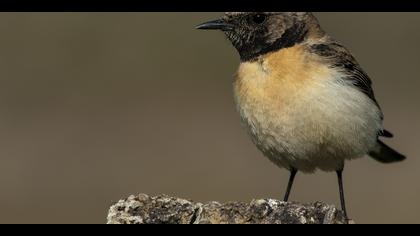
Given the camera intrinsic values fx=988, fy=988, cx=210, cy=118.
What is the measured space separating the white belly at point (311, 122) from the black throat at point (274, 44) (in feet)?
1.14

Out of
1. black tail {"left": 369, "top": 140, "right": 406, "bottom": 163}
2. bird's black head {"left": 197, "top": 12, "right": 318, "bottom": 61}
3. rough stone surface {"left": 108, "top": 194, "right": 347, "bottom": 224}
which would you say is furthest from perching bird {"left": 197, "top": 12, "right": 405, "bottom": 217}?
rough stone surface {"left": 108, "top": 194, "right": 347, "bottom": 224}

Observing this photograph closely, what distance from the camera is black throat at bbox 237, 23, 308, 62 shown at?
8.95 meters

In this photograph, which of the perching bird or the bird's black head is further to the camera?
the bird's black head

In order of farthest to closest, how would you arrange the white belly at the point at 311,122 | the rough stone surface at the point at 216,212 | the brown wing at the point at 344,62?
1. the brown wing at the point at 344,62
2. the white belly at the point at 311,122
3. the rough stone surface at the point at 216,212

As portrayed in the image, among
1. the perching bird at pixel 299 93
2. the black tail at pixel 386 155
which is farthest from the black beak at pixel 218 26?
the black tail at pixel 386 155

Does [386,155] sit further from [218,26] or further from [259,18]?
[218,26]

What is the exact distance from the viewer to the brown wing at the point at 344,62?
29.2 feet

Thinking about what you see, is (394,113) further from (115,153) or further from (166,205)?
(166,205)

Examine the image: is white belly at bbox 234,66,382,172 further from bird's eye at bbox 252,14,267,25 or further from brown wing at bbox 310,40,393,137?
bird's eye at bbox 252,14,267,25

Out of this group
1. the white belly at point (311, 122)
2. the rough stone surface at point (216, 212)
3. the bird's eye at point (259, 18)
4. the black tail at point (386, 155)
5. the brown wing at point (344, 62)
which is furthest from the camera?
the black tail at point (386, 155)

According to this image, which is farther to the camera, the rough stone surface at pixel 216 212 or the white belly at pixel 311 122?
the white belly at pixel 311 122

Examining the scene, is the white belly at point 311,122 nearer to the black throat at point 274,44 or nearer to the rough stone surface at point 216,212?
the black throat at point 274,44

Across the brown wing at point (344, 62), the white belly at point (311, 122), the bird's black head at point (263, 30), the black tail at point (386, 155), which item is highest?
the bird's black head at point (263, 30)

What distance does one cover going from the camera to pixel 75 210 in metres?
13.4
